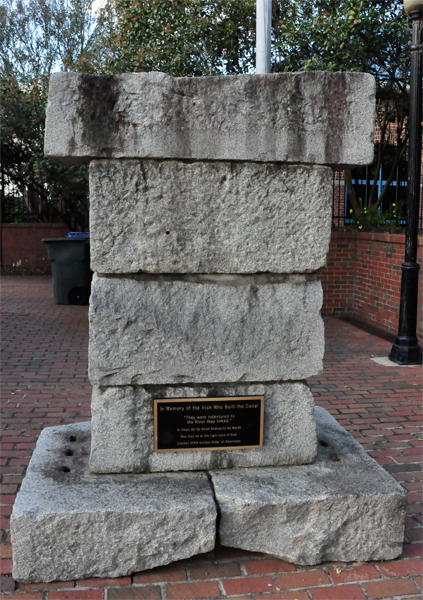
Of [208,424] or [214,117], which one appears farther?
[208,424]

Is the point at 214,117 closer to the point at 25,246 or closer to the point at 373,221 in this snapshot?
the point at 373,221

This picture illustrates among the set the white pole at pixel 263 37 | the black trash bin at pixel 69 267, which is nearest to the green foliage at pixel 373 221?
the white pole at pixel 263 37

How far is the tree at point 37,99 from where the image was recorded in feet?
49.2

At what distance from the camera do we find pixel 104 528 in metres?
2.78

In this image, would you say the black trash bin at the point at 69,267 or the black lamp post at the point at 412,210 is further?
the black trash bin at the point at 69,267

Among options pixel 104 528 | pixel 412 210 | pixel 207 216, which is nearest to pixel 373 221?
pixel 412 210

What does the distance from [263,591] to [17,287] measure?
12.0 meters

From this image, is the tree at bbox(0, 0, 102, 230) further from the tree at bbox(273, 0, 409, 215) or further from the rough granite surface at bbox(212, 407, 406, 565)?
the rough granite surface at bbox(212, 407, 406, 565)

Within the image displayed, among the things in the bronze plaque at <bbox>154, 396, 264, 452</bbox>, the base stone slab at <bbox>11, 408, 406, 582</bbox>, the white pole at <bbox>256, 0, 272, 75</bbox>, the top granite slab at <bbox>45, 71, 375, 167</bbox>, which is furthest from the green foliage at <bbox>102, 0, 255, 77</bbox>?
the base stone slab at <bbox>11, 408, 406, 582</bbox>

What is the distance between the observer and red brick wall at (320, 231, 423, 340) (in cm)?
866

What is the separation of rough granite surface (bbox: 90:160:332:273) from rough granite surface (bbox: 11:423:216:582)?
1094mm

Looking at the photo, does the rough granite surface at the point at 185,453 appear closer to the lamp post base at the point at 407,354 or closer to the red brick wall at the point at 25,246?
the lamp post base at the point at 407,354

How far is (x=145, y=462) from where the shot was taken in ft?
10.3

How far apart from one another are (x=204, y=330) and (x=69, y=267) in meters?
8.55
